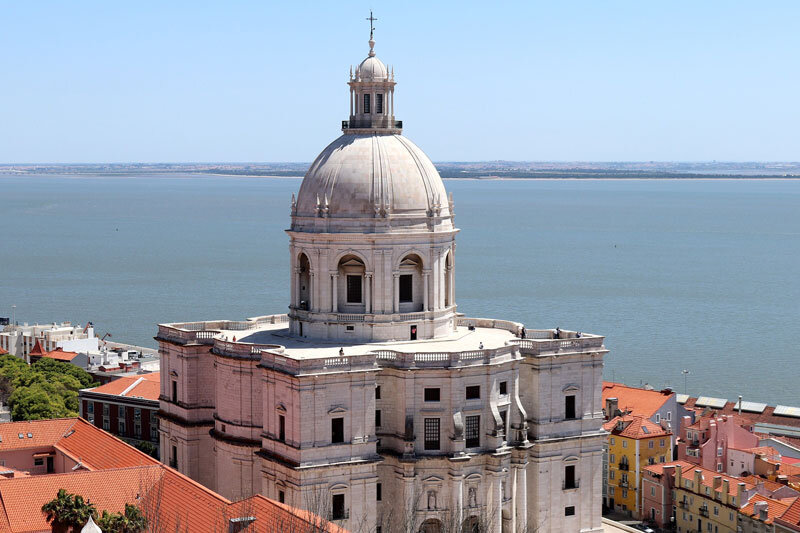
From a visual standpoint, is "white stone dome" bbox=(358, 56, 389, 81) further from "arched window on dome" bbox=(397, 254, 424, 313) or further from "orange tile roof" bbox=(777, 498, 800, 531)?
"orange tile roof" bbox=(777, 498, 800, 531)

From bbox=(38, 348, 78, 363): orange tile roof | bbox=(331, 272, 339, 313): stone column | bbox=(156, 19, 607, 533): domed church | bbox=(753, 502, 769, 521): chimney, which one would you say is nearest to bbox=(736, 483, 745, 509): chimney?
bbox=(753, 502, 769, 521): chimney

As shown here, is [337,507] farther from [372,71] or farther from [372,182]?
[372,71]

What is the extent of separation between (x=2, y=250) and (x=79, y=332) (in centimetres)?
9334

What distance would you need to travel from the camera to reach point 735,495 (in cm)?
6356

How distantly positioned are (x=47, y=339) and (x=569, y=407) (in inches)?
2266

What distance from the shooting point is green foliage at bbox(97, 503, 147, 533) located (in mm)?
44222

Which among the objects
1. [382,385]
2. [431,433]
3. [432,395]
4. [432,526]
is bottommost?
[432,526]

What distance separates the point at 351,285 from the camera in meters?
57.3

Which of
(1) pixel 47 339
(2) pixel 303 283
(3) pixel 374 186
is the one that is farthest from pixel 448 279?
(1) pixel 47 339

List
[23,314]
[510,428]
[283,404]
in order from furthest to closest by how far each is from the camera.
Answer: [23,314] → [510,428] → [283,404]

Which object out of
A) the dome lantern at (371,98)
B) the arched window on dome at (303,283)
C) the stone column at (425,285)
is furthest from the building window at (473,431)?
the dome lantern at (371,98)

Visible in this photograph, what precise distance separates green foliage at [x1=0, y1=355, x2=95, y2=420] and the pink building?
1427 inches

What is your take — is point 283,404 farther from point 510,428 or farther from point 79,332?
point 79,332

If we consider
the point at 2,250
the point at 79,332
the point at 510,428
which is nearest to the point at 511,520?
the point at 510,428
